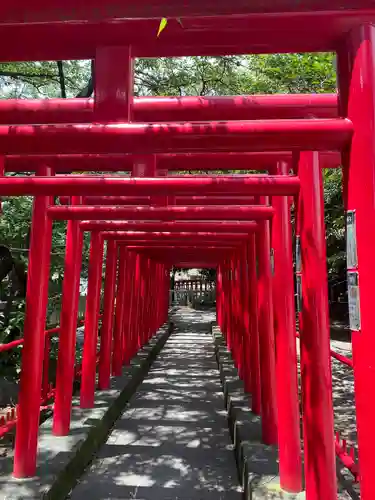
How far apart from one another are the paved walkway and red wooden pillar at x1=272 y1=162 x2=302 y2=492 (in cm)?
94

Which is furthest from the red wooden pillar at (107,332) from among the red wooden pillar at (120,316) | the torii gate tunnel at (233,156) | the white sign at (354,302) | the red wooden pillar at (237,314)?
the white sign at (354,302)

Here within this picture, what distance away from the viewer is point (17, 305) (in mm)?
7648

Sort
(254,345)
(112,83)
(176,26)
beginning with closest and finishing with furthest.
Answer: (176,26), (112,83), (254,345)

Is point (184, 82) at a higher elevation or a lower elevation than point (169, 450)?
higher

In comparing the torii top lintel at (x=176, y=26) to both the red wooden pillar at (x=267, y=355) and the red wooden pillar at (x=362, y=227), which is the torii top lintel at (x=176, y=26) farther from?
the red wooden pillar at (x=267, y=355)

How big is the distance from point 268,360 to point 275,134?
A: 2.74m

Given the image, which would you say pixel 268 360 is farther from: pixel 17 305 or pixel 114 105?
pixel 17 305

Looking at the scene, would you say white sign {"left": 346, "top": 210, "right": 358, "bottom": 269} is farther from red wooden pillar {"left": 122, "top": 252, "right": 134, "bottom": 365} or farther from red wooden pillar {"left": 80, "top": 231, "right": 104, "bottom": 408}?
red wooden pillar {"left": 122, "top": 252, "right": 134, "bottom": 365}

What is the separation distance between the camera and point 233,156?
141 inches

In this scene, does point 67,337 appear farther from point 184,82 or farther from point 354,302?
point 184,82

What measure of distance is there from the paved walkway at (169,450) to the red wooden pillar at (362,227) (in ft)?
8.70

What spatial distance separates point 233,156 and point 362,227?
1.87m

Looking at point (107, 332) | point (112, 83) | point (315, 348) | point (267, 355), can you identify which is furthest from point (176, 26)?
point (107, 332)

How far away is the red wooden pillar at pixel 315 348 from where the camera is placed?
8.42 feet
